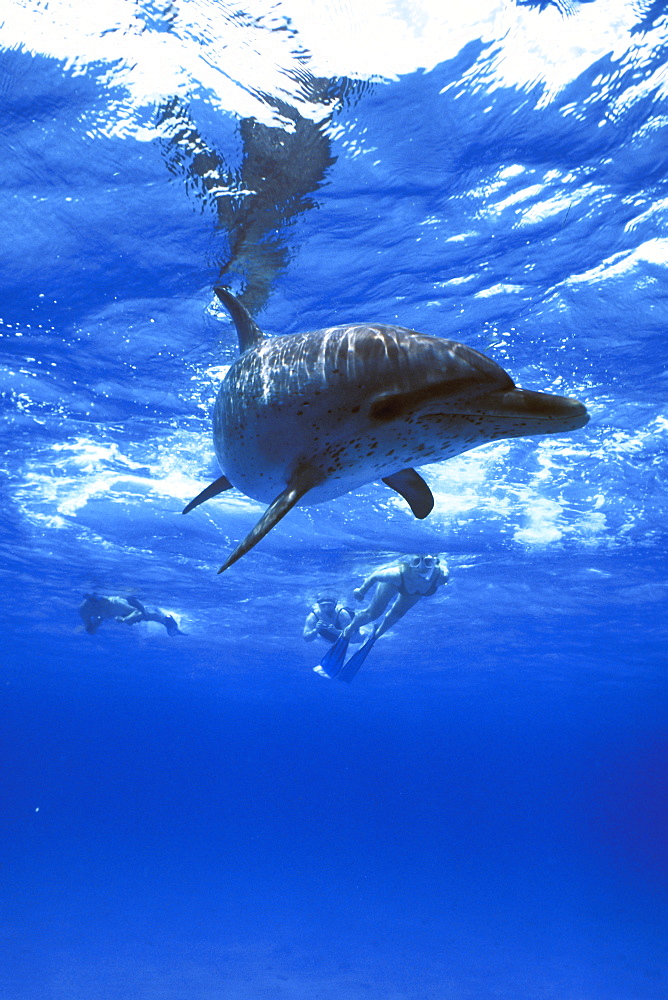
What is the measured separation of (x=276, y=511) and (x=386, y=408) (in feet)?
2.23

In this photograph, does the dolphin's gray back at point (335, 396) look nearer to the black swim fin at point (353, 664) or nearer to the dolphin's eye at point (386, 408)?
the dolphin's eye at point (386, 408)

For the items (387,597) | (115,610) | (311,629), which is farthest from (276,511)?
(115,610)

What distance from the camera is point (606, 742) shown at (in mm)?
94750

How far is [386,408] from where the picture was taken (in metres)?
2.61

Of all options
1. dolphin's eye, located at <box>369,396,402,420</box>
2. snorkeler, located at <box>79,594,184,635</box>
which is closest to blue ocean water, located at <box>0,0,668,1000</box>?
snorkeler, located at <box>79,594,184,635</box>

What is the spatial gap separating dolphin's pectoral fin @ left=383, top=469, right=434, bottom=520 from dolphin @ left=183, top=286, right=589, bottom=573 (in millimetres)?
12

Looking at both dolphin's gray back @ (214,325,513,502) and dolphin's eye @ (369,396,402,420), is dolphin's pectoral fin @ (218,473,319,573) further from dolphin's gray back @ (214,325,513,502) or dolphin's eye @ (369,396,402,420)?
dolphin's eye @ (369,396,402,420)

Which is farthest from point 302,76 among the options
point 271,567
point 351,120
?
point 271,567

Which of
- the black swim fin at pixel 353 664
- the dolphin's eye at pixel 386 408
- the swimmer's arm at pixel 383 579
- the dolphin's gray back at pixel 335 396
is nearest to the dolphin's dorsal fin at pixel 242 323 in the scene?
the dolphin's gray back at pixel 335 396

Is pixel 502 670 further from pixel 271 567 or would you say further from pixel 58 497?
pixel 58 497

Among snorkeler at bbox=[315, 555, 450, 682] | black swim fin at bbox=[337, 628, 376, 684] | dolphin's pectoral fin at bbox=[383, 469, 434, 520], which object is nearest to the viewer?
dolphin's pectoral fin at bbox=[383, 469, 434, 520]

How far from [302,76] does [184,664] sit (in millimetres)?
50693

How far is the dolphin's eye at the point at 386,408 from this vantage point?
2.58 meters

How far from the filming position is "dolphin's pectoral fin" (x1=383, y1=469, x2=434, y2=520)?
3.57 m
